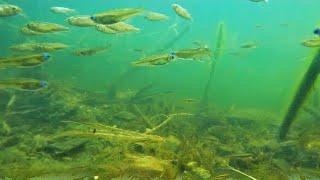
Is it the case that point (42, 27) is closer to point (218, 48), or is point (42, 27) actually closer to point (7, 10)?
point (7, 10)

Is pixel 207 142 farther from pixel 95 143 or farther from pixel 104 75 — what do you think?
pixel 104 75

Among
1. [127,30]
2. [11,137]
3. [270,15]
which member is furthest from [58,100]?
[270,15]

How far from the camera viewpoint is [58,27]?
6668 mm

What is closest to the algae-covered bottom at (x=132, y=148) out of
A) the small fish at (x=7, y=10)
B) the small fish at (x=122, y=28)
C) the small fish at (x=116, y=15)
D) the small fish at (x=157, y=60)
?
the small fish at (x=157, y=60)

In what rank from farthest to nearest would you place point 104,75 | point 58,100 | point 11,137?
point 104,75 < point 58,100 < point 11,137

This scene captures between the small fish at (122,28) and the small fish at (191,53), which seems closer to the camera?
the small fish at (191,53)

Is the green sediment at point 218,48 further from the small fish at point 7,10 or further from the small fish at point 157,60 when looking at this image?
the small fish at point 7,10

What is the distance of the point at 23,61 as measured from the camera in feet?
16.0

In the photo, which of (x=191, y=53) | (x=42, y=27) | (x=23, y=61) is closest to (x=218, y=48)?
(x=191, y=53)

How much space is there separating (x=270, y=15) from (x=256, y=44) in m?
178

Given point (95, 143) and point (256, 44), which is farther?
point (256, 44)

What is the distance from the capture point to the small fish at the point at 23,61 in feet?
15.3

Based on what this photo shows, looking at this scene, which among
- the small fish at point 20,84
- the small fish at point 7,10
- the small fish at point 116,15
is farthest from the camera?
the small fish at point 7,10

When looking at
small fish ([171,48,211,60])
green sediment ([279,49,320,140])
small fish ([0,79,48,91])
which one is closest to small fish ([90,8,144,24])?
small fish ([171,48,211,60])
